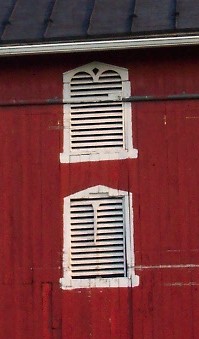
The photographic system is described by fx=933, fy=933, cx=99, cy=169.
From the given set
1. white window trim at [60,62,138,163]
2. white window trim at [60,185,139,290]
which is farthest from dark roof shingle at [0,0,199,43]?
white window trim at [60,185,139,290]

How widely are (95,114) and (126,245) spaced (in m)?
Result: 1.70

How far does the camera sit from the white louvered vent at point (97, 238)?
37.0 ft

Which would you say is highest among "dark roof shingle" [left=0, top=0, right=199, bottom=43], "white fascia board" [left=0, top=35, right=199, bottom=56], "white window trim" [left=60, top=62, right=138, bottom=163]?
"dark roof shingle" [left=0, top=0, right=199, bottom=43]

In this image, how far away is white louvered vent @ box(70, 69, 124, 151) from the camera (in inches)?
455

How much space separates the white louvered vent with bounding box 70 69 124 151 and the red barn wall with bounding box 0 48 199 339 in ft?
0.59

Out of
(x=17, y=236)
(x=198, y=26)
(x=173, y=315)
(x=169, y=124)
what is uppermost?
(x=198, y=26)

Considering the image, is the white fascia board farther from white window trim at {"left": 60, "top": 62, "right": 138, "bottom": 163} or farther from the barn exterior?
white window trim at {"left": 60, "top": 62, "right": 138, "bottom": 163}

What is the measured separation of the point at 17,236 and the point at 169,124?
2.31m

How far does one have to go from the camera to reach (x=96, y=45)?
444 inches

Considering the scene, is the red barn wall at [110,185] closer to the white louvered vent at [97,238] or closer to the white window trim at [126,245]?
the white window trim at [126,245]

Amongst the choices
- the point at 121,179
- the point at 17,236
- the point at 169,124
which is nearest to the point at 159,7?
the point at 169,124

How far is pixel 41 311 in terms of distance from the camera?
1121cm

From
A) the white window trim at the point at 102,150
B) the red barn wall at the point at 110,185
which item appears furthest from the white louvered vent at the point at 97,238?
the white window trim at the point at 102,150

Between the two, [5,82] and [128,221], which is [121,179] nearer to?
[128,221]
